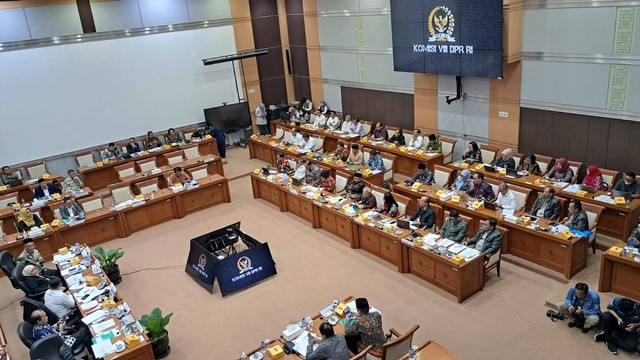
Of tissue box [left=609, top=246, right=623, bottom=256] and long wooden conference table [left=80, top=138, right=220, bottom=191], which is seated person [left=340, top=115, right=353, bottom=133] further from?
tissue box [left=609, top=246, right=623, bottom=256]

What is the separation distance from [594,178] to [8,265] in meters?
12.9

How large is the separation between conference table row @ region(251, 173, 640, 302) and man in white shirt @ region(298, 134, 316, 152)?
13.8 ft

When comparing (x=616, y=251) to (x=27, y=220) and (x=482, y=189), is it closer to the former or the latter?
(x=482, y=189)

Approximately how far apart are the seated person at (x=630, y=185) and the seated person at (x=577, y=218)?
148 cm

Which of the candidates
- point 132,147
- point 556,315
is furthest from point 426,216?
point 132,147

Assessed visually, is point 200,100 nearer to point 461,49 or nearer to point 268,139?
point 268,139

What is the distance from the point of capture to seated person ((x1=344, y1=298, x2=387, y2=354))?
22.2 ft

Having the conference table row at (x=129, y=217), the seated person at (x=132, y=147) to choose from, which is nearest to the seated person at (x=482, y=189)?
the conference table row at (x=129, y=217)

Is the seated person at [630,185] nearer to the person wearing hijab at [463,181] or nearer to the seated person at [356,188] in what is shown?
the person wearing hijab at [463,181]

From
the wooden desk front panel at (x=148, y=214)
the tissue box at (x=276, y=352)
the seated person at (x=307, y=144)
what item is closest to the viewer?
the tissue box at (x=276, y=352)

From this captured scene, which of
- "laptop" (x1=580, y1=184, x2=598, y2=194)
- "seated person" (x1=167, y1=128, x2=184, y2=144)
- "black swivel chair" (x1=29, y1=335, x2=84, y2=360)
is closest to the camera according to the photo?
"black swivel chair" (x1=29, y1=335, x2=84, y2=360)

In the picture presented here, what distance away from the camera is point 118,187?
1366cm

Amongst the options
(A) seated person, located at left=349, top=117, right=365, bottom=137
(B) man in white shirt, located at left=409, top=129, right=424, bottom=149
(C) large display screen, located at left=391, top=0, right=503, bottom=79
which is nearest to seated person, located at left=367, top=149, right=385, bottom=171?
(B) man in white shirt, located at left=409, top=129, right=424, bottom=149

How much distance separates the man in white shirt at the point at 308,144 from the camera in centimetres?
1630
